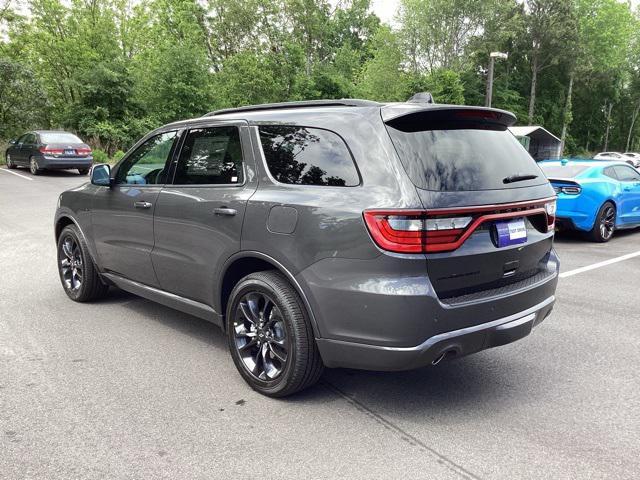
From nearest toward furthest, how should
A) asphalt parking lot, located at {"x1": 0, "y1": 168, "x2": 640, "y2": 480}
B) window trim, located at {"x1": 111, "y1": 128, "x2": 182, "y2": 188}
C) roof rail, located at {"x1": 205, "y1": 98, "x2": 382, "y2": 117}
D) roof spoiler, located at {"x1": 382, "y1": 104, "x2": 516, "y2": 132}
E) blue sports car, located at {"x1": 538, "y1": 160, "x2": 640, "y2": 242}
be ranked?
asphalt parking lot, located at {"x1": 0, "y1": 168, "x2": 640, "y2": 480}, roof spoiler, located at {"x1": 382, "y1": 104, "x2": 516, "y2": 132}, roof rail, located at {"x1": 205, "y1": 98, "x2": 382, "y2": 117}, window trim, located at {"x1": 111, "y1": 128, "x2": 182, "y2": 188}, blue sports car, located at {"x1": 538, "y1": 160, "x2": 640, "y2": 242}

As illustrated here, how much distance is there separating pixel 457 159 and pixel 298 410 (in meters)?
1.72

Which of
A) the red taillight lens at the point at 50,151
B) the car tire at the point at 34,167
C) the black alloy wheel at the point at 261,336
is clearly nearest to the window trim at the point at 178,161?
the black alloy wheel at the point at 261,336

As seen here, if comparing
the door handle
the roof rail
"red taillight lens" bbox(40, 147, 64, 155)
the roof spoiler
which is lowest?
"red taillight lens" bbox(40, 147, 64, 155)

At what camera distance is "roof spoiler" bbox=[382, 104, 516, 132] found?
2996mm

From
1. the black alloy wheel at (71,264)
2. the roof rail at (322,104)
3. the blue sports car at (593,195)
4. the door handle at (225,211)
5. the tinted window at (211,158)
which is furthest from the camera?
the blue sports car at (593,195)

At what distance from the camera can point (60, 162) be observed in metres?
19.1

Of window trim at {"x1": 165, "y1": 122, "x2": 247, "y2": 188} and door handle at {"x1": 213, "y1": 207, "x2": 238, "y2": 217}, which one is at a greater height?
window trim at {"x1": 165, "y1": 122, "x2": 247, "y2": 188}

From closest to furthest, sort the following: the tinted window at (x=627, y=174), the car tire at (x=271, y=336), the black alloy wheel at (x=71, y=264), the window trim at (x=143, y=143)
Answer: the car tire at (x=271, y=336)
the window trim at (x=143, y=143)
the black alloy wheel at (x=71, y=264)
the tinted window at (x=627, y=174)

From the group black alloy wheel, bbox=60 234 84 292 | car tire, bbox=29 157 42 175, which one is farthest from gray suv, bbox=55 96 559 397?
car tire, bbox=29 157 42 175

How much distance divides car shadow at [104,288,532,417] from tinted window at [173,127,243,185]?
133 centimetres

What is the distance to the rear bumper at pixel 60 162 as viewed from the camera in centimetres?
1897

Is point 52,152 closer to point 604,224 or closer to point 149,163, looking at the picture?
point 149,163

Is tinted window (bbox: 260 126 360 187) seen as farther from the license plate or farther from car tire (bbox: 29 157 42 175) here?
car tire (bbox: 29 157 42 175)

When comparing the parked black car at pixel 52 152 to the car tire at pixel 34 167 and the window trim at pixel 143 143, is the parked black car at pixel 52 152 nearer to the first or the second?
the car tire at pixel 34 167
